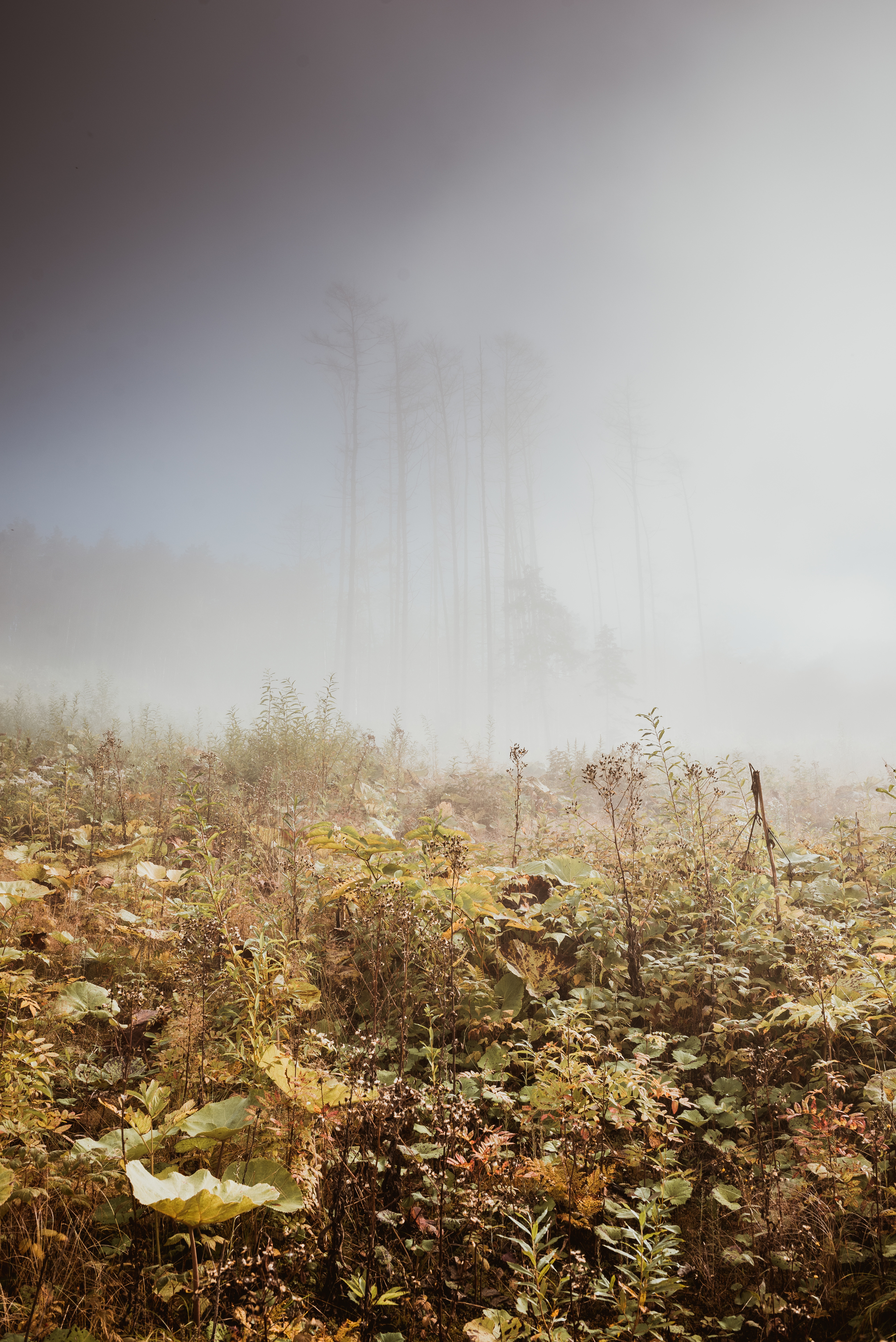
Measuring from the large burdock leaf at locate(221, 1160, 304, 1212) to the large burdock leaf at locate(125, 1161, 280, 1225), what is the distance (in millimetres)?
224

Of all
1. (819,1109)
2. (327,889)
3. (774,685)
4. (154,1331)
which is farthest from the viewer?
(774,685)

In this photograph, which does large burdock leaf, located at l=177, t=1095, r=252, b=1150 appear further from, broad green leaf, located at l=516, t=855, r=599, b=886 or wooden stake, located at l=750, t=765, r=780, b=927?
wooden stake, located at l=750, t=765, r=780, b=927

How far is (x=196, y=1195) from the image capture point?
1354 millimetres

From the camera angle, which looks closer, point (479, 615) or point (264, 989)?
point (264, 989)

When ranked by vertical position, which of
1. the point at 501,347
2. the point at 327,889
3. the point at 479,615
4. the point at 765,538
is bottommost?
the point at 327,889

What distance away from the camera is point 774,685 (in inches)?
1431

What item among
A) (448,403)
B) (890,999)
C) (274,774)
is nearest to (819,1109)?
(890,999)

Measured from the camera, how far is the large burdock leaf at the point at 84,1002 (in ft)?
8.31

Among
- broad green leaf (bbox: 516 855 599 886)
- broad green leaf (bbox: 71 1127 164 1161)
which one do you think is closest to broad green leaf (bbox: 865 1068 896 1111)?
broad green leaf (bbox: 516 855 599 886)

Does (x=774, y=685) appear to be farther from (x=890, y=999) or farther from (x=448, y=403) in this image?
(x=890, y=999)

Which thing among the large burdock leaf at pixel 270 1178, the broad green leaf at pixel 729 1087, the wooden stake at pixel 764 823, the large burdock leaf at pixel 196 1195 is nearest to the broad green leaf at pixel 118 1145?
the large burdock leaf at pixel 270 1178

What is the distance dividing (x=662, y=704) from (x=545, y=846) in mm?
35679

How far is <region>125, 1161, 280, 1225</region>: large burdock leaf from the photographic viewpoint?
1.32m

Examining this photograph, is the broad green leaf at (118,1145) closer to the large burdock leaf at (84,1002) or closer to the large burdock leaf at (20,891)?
the large burdock leaf at (84,1002)
